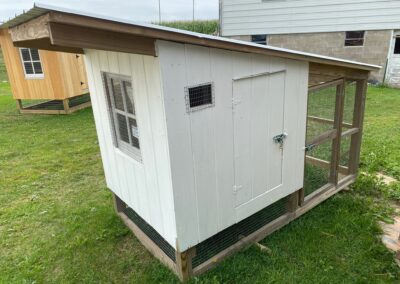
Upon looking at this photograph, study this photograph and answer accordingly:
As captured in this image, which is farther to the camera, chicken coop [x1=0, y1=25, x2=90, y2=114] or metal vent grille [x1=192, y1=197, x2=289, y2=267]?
chicken coop [x1=0, y1=25, x2=90, y2=114]

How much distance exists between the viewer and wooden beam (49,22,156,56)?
157 cm

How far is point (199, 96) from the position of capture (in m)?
2.27

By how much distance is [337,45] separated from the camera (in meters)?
10.3

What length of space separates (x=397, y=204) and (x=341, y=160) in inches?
32.7

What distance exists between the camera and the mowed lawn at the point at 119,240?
9.21ft

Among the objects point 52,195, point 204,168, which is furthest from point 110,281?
point 52,195

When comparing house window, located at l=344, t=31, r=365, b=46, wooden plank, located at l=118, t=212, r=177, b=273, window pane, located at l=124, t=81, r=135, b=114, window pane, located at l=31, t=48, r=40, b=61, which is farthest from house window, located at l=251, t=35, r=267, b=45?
window pane, located at l=124, t=81, r=135, b=114

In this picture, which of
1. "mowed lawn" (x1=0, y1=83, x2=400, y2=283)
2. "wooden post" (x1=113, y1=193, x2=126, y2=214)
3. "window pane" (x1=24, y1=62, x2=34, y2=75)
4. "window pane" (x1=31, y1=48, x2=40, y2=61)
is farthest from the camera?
"window pane" (x1=24, y1=62, x2=34, y2=75)

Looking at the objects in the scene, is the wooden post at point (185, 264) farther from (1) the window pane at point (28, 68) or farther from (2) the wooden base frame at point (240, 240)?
(1) the window pane at point (28, 68)

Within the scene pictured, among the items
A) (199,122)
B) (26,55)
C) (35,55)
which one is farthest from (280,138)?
(26,55)

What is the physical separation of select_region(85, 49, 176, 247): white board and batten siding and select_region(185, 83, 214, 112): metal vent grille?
0.21 meters

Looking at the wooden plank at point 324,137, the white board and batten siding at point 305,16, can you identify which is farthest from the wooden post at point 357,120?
the white board and batten siding at point 305,16

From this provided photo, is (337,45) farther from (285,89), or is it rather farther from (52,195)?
(52,195)

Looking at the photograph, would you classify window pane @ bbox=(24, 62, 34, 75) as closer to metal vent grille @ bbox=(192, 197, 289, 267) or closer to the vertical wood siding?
the vertical wood siding
